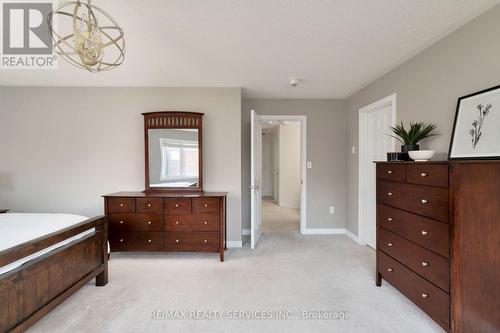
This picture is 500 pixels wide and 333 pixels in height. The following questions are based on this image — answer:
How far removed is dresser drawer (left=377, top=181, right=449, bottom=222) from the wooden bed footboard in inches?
113

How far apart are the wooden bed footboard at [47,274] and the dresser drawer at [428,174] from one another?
2.89 m

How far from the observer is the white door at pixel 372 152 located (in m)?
3.23

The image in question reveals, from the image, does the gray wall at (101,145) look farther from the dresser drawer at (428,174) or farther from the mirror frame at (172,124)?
the dresser drawer at (428,174)

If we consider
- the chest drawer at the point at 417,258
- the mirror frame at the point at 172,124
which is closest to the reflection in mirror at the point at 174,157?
the mirror frame at the point at 172,124

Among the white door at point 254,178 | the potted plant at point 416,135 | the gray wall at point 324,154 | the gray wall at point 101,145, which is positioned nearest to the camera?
the potted plant at point 416,135

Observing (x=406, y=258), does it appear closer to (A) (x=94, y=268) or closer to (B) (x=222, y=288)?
(B) (x=222, y=288)

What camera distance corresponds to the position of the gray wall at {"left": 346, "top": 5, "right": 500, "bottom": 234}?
1.76 m

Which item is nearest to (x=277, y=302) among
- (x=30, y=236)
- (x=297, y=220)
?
(x=30, y=236)

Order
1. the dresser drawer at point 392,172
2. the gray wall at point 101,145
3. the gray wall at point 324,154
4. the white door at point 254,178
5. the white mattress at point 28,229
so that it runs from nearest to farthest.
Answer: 1. the white mattress at point 28,229
2. the dresser drawer at point 392,172
3. the white door at point 254,178
4. the gray wall at point 101,145
5. the gray wall at point 324,154

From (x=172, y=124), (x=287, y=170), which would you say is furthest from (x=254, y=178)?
(x=287, y=170)

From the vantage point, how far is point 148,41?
224cm

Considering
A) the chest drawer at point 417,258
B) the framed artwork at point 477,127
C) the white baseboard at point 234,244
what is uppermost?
the framed artwork at point 477,127

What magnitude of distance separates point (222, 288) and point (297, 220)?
3182mm

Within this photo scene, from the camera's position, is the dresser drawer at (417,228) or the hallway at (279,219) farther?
the hallway at (279,219)
